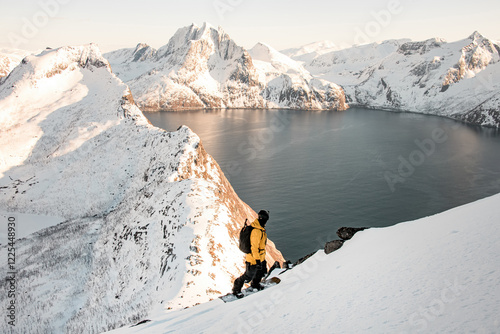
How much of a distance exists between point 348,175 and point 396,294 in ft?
258

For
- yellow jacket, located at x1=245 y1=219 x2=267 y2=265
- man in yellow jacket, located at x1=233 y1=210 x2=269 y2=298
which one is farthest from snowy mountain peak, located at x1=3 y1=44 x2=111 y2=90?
yellow jacket, located at x1=245 y1=219 x2=267 y2=265

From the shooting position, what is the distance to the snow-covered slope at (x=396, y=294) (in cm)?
551

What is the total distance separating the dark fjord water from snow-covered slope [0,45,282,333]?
18.4 m

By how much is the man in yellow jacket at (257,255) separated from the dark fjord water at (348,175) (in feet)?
117

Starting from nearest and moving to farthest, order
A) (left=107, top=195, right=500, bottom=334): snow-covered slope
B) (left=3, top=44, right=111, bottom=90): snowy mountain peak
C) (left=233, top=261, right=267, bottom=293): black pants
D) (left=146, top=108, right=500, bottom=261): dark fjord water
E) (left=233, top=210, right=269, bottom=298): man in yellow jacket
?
(left=107, top=195, right=500, bottom=334): snow-covered slope, (left=233, top=210, right=269, bottom=298): man in yellow jacket, (left=233, top=261, right=267, bottom=293): black pants, (left=146, top=108, right=500, bottom=261): dark fjord water, (left=3, top=44, right=111, bottom=90): snowy mountain peak

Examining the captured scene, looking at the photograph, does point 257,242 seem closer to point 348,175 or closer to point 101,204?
point 101,204

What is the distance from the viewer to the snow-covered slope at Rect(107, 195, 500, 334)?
551cm

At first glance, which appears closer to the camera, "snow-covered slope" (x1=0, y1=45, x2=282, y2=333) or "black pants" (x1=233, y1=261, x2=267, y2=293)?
"black pants" (x1=233, y1=261, x2=267, y2=293)

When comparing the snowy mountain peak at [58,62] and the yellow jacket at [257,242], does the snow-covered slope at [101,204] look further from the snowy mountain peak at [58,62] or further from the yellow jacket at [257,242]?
the yellow jacket at [257,242]

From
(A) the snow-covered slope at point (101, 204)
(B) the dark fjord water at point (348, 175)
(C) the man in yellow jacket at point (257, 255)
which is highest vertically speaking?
(C) the man in yellow jacket at point (257, 255)

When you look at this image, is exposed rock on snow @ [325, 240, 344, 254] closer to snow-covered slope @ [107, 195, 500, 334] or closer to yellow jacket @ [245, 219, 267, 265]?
snow-covered slope @ [107, 195, 500, 334]

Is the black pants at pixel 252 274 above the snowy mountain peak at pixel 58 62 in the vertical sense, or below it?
below

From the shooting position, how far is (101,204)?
55.6m

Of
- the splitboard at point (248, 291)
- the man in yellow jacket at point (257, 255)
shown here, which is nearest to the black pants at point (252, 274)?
the man in yellow jacket at point (257, 255)
